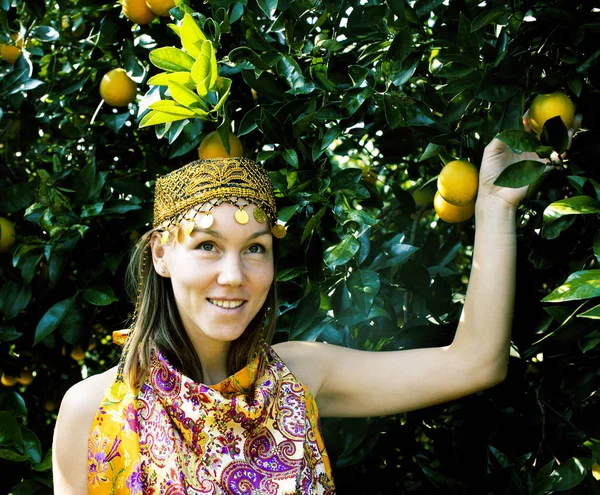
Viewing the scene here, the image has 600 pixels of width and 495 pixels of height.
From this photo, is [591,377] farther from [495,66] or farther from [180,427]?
[180,427]

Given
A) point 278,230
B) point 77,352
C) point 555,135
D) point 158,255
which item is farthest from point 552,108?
point 77,352

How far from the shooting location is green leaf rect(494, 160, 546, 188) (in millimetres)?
1455

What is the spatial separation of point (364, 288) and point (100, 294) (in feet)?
2.65

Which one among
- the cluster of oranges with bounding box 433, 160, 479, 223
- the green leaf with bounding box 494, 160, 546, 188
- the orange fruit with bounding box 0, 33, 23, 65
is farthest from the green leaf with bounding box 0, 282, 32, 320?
the green leaf with bounding box 494, 160, 546, 188

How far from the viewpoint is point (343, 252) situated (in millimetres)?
1525

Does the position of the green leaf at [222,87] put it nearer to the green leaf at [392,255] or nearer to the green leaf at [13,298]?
the green leaf at [392,255]

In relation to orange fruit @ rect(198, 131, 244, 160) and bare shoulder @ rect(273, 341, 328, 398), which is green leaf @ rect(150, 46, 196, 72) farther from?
bare shoulder @ rect(273, 341, 328, 398)

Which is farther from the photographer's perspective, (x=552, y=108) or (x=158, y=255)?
(x=158, y=255)

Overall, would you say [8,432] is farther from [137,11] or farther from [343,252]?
[137,11]

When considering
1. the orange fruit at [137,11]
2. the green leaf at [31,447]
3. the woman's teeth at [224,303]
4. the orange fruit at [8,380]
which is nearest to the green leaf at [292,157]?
the woman's teeth at [224,303]

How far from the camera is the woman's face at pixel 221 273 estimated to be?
153 centimetres

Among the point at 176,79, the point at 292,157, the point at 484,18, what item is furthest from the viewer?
the point at 292,157

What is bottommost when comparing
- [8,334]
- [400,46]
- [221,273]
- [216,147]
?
[8,334]

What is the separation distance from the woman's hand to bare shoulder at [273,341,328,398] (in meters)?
0.48
